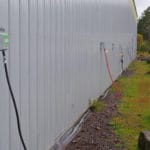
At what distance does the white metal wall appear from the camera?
159 inches

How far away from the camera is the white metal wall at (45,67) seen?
4027 millimetres

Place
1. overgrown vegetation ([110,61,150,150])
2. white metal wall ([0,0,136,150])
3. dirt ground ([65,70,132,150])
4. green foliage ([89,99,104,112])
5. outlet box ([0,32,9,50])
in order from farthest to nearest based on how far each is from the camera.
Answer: green foliage ([89,99,104,112]) < overgrown vegetation ([110,61,150,150]) < dirt ground ([65,70,132,150]) < white metal wall ([0,0,136,150]) < outlet box ([0,32,9,50])

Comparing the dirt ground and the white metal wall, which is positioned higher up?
the white metal wall

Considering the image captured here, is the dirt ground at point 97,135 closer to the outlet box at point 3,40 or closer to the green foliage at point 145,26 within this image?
the outlet box at point 3,40

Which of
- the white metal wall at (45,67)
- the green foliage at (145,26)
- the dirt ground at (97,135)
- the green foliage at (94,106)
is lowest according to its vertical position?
the dirt ground at (97,135)

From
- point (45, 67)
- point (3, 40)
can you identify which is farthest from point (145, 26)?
point (3, 40)

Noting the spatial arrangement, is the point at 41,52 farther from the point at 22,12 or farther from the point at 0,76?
the point at 0,76

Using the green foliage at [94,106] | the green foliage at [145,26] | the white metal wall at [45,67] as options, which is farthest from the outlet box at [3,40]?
the green foliage at [145,26]

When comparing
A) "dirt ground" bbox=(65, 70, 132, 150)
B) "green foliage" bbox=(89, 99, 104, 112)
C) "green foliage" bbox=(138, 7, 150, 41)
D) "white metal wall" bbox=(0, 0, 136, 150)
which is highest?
"green foliage" bbox=(138, 7, 150, 41)

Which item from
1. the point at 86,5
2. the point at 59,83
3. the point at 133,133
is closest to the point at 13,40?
the point at 59,83

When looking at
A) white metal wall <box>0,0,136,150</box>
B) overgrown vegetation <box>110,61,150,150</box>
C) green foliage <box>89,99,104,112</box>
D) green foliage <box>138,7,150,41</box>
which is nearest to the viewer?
white metal wall <box>0,0,136,150</box>

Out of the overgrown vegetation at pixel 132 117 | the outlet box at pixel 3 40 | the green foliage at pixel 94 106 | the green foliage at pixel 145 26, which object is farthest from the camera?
the green foliage at pixel 145 26

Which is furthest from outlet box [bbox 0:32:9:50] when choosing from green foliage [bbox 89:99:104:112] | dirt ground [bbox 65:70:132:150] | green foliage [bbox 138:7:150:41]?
green foliage [bbox 138:7:150:41]

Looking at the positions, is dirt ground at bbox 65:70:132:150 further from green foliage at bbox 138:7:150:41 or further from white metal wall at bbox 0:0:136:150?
green foliage at bbox 138:7:150:41
